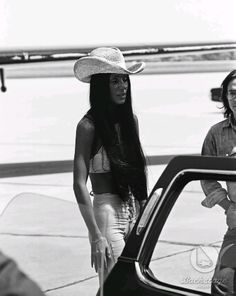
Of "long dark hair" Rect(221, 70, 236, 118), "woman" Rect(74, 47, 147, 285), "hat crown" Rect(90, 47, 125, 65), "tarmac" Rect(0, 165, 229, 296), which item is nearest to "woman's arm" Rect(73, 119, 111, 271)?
"woman" Rect(74, 47, 147, 285)

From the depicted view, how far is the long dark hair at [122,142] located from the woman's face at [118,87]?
19 millimetres

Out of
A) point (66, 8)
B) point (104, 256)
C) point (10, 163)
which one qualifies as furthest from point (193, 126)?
point (104, 256)

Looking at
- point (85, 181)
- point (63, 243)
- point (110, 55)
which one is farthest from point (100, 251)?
point (63, 243)

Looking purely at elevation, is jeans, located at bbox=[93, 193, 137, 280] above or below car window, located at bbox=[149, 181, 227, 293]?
below

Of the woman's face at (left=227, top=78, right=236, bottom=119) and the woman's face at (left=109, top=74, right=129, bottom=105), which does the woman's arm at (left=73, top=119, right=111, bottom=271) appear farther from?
the woman's face at (left=227, top=78, right=236, bottom=119)

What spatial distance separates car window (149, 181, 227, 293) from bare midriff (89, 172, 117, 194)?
799 mm

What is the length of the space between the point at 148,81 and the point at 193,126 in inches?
569

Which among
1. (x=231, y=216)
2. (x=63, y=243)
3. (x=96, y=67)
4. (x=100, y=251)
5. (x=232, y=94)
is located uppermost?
(x=96, y=67)

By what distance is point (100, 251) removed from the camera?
3139 mm

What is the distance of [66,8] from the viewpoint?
536 inches

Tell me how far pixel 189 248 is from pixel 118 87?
1176 millimetres

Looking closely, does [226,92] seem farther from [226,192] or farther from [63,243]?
[63,243]

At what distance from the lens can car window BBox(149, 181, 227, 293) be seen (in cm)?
231

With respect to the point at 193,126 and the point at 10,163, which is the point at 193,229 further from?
the point at 193,126
